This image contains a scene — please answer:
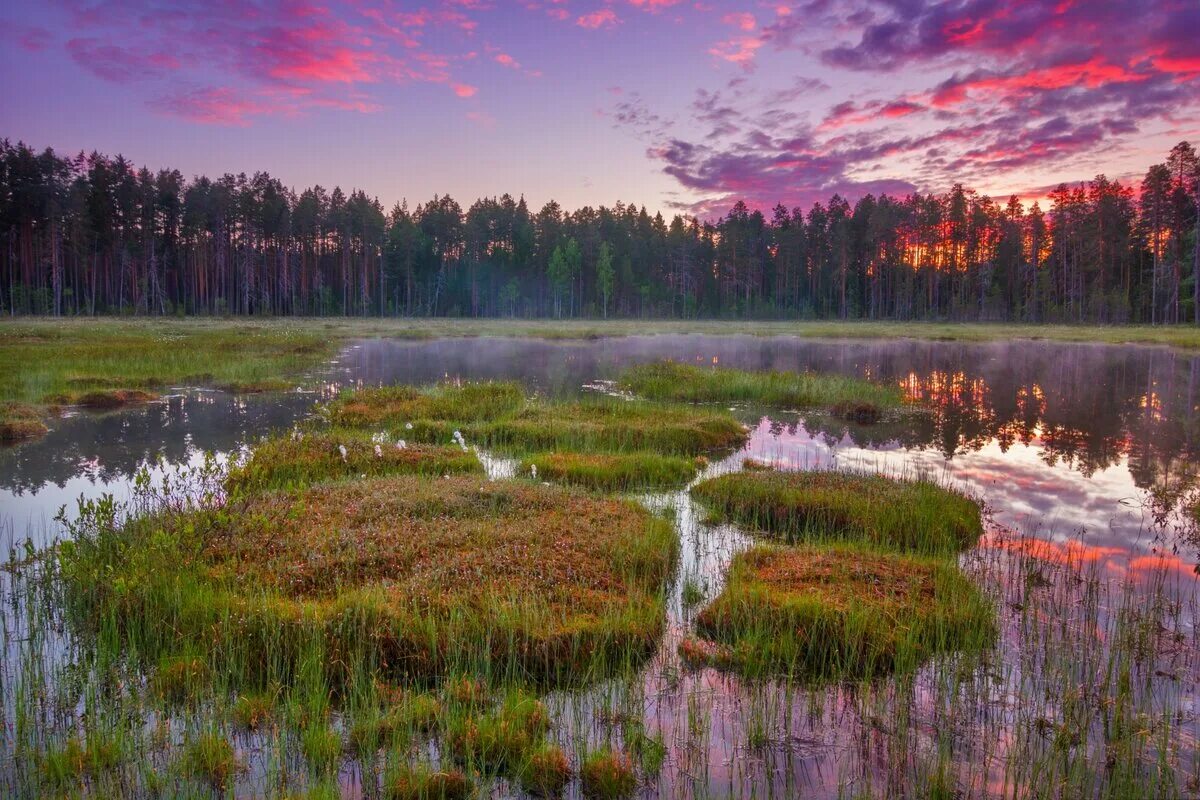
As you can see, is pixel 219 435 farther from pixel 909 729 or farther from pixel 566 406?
pixel 909 729

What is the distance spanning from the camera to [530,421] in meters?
19.9

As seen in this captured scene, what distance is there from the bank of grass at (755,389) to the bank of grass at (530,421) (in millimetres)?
3547

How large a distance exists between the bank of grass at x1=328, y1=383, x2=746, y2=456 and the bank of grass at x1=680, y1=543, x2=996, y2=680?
8.43 meters

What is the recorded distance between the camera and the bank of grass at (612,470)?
14.4 m

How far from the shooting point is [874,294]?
11038 cm

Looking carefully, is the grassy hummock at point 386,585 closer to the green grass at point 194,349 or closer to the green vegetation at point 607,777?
the green vegetation at point 607,777

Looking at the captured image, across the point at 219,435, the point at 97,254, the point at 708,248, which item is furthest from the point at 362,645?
the point at 708,248

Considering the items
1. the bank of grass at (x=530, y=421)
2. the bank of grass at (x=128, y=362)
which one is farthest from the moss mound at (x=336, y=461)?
the bank of grass at (x=128, y=362)

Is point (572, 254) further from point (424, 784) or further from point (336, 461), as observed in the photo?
point (424, 784)

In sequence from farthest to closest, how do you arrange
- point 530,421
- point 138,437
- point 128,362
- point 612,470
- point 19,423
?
1. point 128,362
2. point 530,421
3. point 138,437
4. point 19,423
5. point 612,470

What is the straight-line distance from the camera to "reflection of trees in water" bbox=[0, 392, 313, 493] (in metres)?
15.5

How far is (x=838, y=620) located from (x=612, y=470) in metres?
7.57

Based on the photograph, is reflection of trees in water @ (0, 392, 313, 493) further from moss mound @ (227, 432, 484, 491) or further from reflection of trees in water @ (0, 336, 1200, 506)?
moss mound @ (227, 432, 484, 491)

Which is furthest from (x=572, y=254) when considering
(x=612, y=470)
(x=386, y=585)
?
(x=386, y=585)
